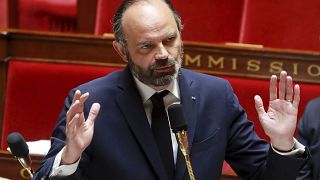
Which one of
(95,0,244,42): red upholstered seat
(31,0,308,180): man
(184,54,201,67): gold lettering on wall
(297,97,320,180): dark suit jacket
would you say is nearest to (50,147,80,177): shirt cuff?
(31,0,308,180): man

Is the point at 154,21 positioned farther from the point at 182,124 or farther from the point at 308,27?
the point at 308,27

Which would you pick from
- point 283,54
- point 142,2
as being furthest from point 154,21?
point 283,54

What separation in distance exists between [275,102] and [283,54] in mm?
422

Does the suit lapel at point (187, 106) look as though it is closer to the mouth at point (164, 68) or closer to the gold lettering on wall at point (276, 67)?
the mouth at point (164, 68)

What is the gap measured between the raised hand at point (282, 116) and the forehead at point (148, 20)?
0.33 feet

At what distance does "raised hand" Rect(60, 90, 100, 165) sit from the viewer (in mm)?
479

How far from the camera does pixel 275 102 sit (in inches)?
20.7

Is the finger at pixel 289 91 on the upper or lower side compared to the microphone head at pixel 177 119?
upper

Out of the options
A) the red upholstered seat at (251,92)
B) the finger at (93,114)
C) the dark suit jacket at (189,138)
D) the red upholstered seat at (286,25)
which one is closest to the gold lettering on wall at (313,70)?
the red upholstered seat at (251,92)

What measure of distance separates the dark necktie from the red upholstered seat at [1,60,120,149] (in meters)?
0.47

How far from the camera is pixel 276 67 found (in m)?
0.94

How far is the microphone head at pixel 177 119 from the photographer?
0.44 metres

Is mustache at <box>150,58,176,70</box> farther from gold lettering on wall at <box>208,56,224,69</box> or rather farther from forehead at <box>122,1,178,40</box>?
gold lettering on wall at <box>208,56,224,69</box>

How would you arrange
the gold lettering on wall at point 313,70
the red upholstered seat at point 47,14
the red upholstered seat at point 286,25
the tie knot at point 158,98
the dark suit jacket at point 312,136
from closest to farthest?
the tie knot at point 158,98
the dark suit jacket at point 312,136
the gold lettering on wall at point 313,70
the red upholstered seat at point 286,25
the red upholstered seat at point 47,14
